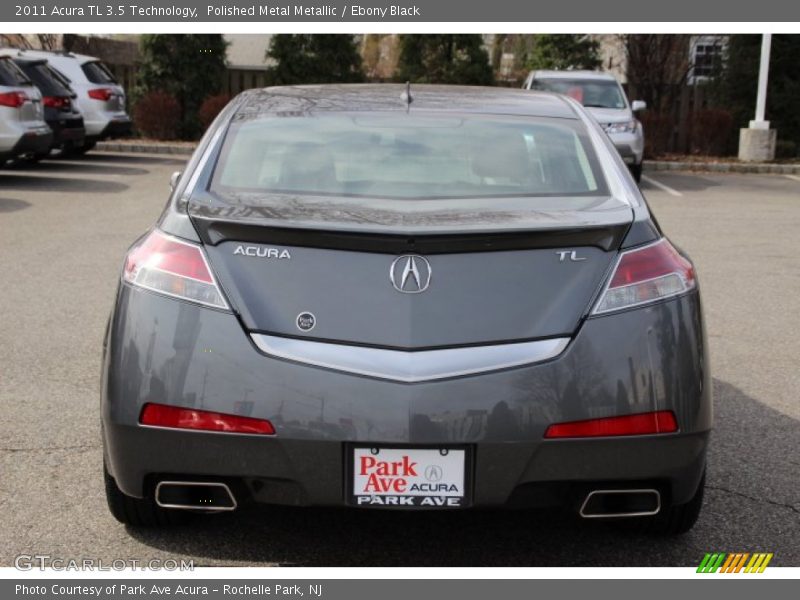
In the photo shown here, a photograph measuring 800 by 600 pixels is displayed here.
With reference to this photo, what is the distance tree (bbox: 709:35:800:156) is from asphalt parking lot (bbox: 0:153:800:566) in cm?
1647

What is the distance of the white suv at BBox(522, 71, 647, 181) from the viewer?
720 inches

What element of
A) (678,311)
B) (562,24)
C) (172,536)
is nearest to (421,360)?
(678,311)

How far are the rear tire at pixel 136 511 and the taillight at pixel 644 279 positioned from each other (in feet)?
5.21

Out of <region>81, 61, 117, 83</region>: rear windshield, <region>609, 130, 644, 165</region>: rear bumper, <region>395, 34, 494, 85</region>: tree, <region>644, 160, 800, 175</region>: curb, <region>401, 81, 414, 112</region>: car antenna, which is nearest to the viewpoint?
<region>401, 81, 414, 112</region>: car antenna

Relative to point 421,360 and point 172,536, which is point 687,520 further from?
point 172,536

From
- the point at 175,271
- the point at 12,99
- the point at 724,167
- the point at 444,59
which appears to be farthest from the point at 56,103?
the point at 175,271

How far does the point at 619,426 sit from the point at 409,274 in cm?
73

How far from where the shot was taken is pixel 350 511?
13.8ft

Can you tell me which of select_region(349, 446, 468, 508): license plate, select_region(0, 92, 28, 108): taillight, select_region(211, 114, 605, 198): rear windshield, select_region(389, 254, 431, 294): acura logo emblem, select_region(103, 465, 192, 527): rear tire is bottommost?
select_region(103, 465, 192, 527): rear tire

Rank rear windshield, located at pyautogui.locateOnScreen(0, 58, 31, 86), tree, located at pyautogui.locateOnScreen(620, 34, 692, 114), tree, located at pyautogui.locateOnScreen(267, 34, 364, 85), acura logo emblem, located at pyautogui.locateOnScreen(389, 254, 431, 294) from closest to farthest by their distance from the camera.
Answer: acura logo emblem, located at pyautogui.locateOnScreen(389, 254, 431, 294) → rear windshield, located at pyautogui.locateOnScreen(0, 58, 31, 86) → tree, located at pyautogui.locateOnScreen(620, 34, 692, 114) → tree, located at pyautogui.locateOnScreen(267, 34, 364, 85)

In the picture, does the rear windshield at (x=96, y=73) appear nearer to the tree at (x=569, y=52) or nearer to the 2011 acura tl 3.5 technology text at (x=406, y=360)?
the tree at (x=569, y=52)

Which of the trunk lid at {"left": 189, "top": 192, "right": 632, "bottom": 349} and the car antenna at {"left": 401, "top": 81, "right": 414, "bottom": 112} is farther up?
the car antenna at {"left": 401, "top": 81, "right": 414, "bottom": 112}

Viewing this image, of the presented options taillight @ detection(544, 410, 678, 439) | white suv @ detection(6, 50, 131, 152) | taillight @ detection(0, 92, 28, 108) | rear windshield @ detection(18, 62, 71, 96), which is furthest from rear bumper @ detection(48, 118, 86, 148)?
taillight @ detection(544, 410, 678, 439)

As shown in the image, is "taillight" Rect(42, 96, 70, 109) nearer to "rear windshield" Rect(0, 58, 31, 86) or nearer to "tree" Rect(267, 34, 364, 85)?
"rear windshield" Rect(0, 58, 31, 86)
